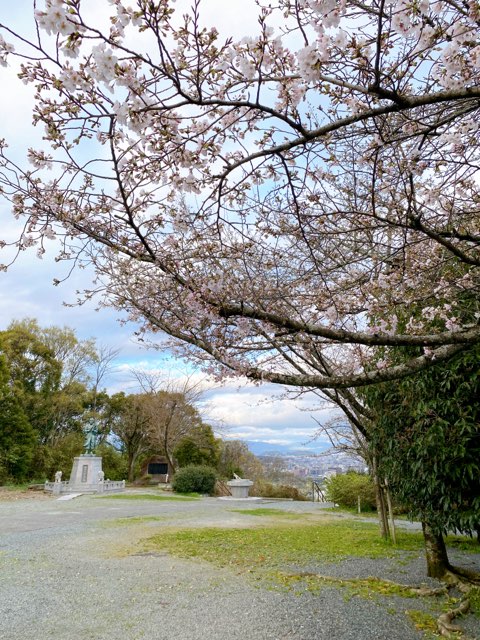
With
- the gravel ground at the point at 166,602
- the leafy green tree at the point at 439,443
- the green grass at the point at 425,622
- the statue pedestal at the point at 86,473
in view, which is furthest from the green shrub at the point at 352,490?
the statue pedestal at the point at 86,473

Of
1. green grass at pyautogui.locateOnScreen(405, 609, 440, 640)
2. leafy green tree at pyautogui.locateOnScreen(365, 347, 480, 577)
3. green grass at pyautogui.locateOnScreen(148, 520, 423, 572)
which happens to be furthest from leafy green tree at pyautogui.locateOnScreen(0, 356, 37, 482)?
green grass at pyautogui.locateOnScreen(405, 609, 440, 640)

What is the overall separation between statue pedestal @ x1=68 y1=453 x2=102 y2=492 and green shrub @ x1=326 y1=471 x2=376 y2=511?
1087 cm

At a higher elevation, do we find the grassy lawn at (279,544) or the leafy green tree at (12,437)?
the leafy green tree at (12,437)

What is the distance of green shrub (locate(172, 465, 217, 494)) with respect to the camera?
60.8 ft

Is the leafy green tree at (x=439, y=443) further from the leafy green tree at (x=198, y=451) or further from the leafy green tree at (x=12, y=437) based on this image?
the leafy green tree at (x=198, y=451)

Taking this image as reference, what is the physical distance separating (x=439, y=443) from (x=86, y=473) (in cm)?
1888

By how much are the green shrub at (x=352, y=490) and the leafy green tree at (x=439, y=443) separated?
27.5ft

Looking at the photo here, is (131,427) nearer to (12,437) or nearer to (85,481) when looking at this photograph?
(85,481)

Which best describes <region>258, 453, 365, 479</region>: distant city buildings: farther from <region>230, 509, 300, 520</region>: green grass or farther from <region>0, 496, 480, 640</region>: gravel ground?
<region>0, 496, 480, 640</region>: gravel ground

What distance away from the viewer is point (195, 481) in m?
18.5

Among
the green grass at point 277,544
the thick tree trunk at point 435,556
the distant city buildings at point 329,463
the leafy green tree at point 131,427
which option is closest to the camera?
the thick tree trunk at point 435,556

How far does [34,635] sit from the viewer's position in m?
3.15

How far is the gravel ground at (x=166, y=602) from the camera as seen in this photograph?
3283 millimetres

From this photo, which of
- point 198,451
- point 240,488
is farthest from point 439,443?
point 198,451
